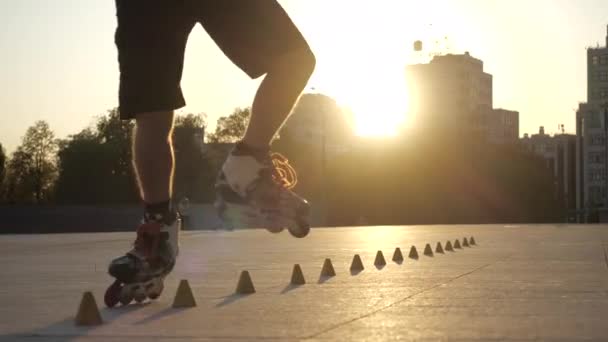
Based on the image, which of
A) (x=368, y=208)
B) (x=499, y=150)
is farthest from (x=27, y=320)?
(x=499, y=150)

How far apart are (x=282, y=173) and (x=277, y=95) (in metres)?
0.44

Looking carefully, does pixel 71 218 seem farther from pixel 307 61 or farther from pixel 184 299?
pixel 184 299

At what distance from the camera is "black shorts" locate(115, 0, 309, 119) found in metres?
5.95

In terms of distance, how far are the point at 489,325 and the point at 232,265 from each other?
6.59 m

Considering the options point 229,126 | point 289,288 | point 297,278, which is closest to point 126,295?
point 289,288

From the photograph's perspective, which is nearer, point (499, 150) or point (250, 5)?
point (250, 5)

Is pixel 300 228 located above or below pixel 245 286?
above

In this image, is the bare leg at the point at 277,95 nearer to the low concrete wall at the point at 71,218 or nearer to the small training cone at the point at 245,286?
the small training cone at the point at 245,286

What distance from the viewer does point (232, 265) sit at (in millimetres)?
11266

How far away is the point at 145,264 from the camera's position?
5.98m

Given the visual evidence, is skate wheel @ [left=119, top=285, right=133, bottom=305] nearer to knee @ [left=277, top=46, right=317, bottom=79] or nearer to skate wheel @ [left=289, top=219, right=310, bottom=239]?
skate wheel @ [left=289, top=219, right=310, bottom=239]

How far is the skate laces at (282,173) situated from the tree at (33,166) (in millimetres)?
104817

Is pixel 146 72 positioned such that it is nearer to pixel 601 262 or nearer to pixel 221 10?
pixel 221 10

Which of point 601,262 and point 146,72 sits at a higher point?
point 146,72
